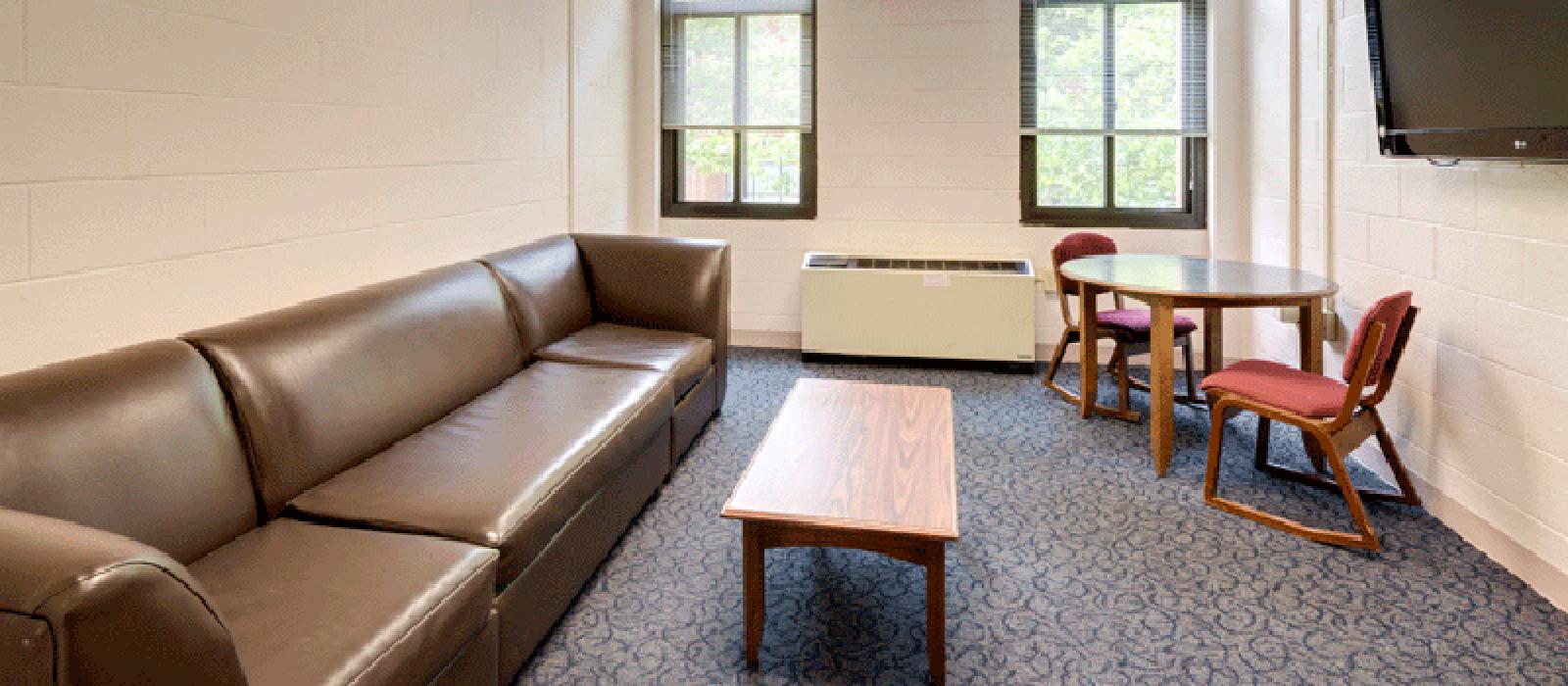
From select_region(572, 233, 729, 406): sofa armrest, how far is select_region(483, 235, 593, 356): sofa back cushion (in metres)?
0.11

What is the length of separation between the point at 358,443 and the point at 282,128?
106 cm

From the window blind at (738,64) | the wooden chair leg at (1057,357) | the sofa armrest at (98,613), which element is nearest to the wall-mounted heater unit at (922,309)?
the wooden chair leg at (1057,357)

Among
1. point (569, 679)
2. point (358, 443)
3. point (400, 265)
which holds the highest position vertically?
point (400, 265)

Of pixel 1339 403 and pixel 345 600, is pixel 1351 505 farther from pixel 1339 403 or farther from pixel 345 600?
pixel 345 600

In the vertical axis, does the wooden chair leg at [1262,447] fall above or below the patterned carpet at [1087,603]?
above

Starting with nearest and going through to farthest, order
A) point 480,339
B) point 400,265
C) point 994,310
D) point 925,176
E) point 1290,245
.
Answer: point 480,339 → point 400,265 → point 1290,245 → point 994,310 → point 925,176

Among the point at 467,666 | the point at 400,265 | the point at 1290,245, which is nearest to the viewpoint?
the point at 467,666

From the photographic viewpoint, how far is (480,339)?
10.1 ft

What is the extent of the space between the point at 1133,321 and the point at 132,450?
4056 millimetres

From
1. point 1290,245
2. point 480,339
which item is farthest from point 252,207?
point 1290,245

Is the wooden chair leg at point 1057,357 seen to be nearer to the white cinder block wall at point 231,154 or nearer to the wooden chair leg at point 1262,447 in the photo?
the wooden chair leg at point 1262,447

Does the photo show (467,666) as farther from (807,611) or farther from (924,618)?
(924,618)

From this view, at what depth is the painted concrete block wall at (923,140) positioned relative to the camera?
561cm

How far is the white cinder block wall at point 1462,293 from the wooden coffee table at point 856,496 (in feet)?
5.71
